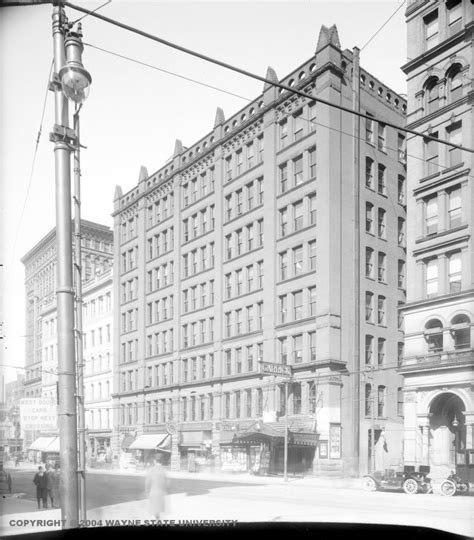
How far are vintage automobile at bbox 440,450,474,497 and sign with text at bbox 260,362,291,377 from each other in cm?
662

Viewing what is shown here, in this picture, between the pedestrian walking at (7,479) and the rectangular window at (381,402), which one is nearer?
the pedestrian walking at (7,479)

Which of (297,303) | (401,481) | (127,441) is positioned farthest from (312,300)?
(127,441)

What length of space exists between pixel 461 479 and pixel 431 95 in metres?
14.8

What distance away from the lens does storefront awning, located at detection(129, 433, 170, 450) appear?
17.6 metres

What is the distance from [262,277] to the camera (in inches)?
907

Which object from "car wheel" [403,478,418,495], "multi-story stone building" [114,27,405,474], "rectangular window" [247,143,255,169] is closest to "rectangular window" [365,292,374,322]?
"multi-story stone building" [114,27,405,474]

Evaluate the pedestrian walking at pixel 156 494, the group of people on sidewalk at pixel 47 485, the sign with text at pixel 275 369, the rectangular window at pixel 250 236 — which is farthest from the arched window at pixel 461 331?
the group of people on sidewalk at pixel 47 485

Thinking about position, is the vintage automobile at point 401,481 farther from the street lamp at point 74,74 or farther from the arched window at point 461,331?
the street lamp at point 74,74

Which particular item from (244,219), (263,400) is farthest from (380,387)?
(244,219)

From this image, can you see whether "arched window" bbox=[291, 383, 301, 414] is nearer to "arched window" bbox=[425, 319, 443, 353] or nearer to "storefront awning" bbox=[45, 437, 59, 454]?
"arched window" bbox=[425, 319, 443, 353]

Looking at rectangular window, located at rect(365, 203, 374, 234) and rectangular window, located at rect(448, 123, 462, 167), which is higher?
rectangular window, located at rect(448, 123, 462, 167)

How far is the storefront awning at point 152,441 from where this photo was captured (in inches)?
693

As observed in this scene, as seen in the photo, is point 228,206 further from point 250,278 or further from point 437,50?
point 437,50

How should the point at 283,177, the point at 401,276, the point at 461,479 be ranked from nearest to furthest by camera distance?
the point at 461,479, the point at 283,177, the point at 401,276
